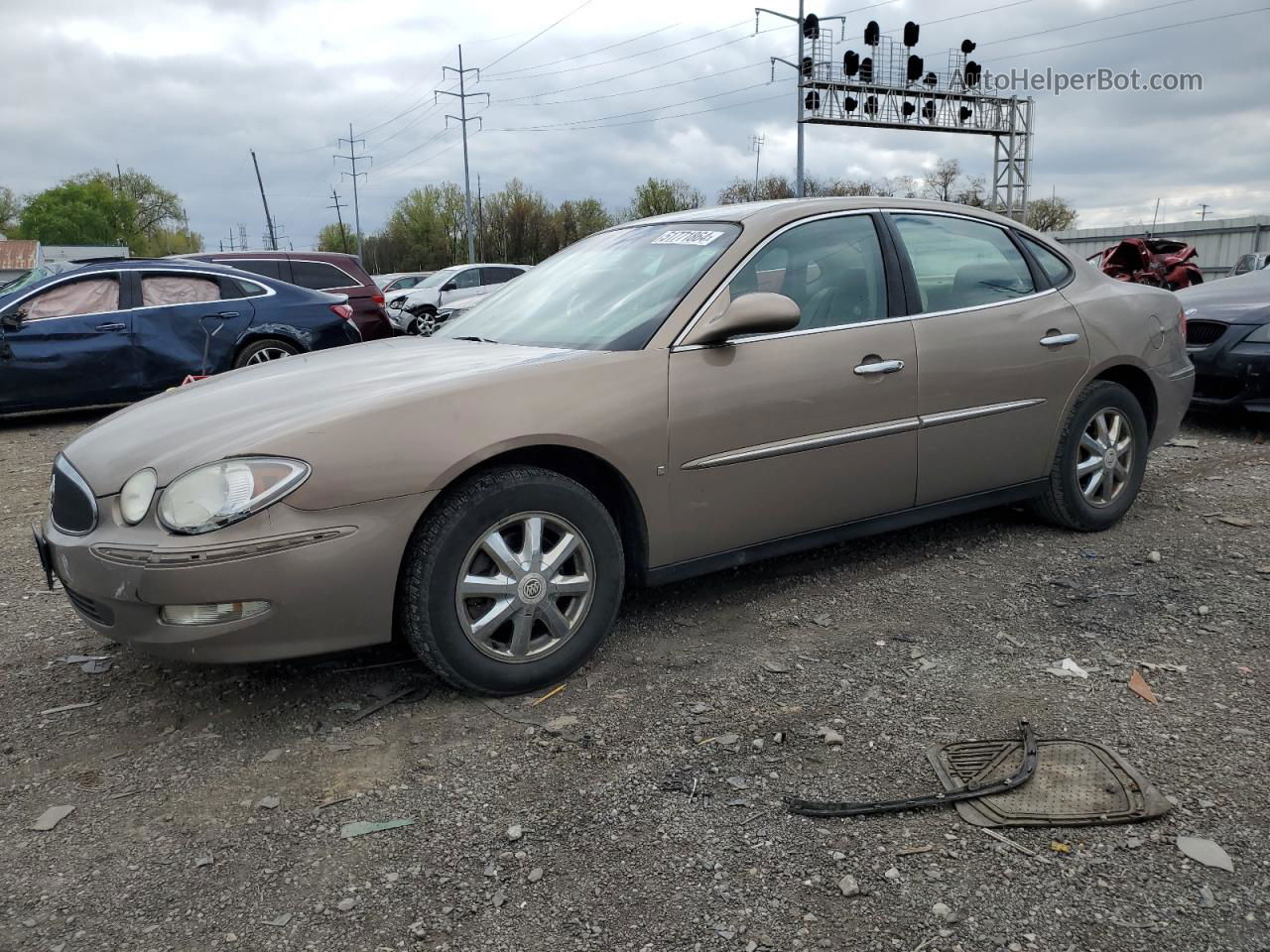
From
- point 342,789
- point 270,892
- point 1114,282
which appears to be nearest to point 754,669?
point 342,789

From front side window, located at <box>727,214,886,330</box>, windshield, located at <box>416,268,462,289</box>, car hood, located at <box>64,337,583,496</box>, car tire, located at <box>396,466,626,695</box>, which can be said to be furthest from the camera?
windshield, located at <box>416,268,462,289</box>

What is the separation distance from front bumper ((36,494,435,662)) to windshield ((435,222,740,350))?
1.06 metres

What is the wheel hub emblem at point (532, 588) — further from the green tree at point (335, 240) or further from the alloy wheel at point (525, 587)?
the green tree at point (335, 240)

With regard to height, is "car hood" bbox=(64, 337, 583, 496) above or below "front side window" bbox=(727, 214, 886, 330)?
below

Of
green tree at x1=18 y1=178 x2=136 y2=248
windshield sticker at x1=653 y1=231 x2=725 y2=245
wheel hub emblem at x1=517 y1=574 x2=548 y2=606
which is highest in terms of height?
green tree at x1=18 y1=178 x2=136 y2=248

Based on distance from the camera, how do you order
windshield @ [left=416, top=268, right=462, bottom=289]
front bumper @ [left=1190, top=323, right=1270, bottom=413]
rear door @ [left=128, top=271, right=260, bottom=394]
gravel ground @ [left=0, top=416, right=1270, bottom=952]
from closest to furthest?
1. gravel ground @ [left=0, top=416, right=1270, bottom=952]
2. front bumper @ [left=1190, top=323, right=1270, bottom=413]
3. rear door @ [left=128, top=271, right=260, bottom=394]
4. windshield @ [left=416, top=268, right=462, bottom=289]

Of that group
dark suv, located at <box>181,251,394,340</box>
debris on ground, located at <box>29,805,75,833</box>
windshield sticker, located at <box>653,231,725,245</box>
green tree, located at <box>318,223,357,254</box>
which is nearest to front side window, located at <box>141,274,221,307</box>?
dark suv, located at <box>181,251,394,340</box>

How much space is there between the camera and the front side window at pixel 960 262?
13.9 feet

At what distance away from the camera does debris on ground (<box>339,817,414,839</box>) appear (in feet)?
8.40

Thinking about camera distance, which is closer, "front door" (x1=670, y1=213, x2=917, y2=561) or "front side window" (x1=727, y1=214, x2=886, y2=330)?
"front door" (x1=670, y1=213, x2=917, y2=561)

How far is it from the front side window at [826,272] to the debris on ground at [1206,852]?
7.00 ft

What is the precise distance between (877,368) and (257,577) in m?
2.41

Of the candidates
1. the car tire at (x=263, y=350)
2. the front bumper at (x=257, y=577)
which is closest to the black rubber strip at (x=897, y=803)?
the front bumper at (x=257, y=577)

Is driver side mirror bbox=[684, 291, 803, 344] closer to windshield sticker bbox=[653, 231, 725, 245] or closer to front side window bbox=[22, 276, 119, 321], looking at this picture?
windshield sticker bbox=[653, 231, 725, 245]
